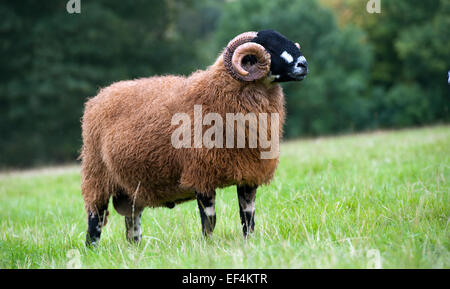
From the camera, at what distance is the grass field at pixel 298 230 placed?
3.47m

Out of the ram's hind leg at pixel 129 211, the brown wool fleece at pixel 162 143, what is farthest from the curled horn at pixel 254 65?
the ram's hind leg at pixel 129 211

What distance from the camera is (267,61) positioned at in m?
4.27

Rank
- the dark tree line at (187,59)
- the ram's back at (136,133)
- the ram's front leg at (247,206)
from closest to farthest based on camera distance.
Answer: the ram's front leg at (247,206) < the ram's back at (136,133) < the dark tree line at (187,59)

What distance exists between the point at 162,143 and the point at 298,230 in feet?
5.29

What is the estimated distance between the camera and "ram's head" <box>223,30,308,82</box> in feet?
13.9

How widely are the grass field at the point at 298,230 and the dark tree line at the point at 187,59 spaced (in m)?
10.7

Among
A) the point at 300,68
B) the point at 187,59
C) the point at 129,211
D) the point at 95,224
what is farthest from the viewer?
the point at 187,59

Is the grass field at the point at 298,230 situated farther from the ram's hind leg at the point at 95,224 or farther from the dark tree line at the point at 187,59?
the dark tree line at the point at 187,59

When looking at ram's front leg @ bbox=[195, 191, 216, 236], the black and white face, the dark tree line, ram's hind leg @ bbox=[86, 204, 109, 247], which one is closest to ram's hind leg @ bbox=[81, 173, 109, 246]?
ram's hind leg @ bbox=[86, 204, 109, 247]

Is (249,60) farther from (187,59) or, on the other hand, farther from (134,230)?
(187,59)

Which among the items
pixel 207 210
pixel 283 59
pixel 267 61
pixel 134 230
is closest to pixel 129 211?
pixel 134 230

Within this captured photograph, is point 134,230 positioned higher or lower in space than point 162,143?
lower

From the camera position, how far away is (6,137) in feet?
77.7
